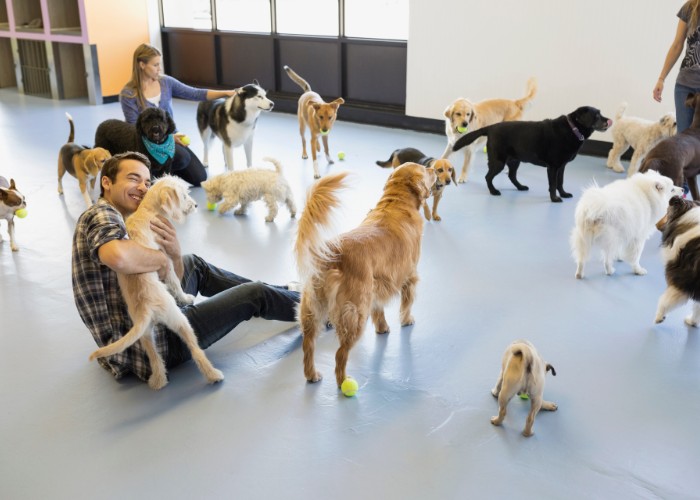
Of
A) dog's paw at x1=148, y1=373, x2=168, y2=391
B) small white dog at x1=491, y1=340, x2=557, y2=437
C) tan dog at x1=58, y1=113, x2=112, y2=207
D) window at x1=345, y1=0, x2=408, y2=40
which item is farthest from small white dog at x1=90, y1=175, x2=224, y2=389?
window at x1=345, y1=0, x2=408, y2=40

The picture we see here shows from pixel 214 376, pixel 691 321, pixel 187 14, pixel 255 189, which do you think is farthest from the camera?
pixel 187 14

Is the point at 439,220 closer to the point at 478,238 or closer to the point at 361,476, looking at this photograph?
the point at 478,238

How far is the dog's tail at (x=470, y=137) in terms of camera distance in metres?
5.17

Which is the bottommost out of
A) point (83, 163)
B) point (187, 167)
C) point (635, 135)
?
point (187, 167)

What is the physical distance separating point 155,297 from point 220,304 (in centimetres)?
41

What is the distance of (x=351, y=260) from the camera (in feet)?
8.03

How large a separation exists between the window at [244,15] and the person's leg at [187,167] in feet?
12.5

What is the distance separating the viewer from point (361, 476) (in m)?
2.13

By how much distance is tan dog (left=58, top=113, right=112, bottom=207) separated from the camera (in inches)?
188

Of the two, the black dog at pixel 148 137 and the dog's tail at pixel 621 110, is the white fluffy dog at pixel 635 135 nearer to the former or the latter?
the dog's tail at pixel 621 110

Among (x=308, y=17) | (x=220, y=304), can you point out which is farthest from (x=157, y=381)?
(x=308, y=17)

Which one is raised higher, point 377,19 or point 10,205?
point 377,19

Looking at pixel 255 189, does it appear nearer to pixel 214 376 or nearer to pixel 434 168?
pixel 434 168

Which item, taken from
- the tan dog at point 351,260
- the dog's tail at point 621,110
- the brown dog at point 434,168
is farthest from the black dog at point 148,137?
the dog's tail at point 621,110
